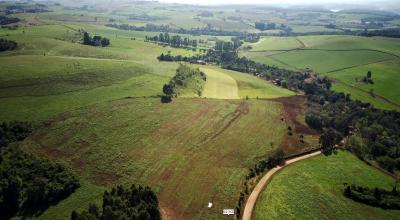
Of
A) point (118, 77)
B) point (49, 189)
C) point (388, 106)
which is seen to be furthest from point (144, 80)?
point (388, 106)

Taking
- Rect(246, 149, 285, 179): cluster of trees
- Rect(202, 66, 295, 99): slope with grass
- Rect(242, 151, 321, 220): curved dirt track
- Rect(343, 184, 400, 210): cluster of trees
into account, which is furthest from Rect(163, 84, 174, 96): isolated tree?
Rect(343, 184, 400, 210): cluster of trees

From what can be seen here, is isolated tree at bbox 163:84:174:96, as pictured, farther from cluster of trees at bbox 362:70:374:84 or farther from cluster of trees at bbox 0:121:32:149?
cluster of trees at bbox 362:70:374:84

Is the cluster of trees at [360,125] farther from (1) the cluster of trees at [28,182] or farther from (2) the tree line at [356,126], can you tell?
(1) the cluster of trees at [28,182]

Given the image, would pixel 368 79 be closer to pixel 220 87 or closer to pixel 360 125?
pixel 360 125

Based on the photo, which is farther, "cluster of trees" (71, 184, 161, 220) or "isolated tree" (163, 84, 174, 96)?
"isolated tree" (163, 84, 174, 96)

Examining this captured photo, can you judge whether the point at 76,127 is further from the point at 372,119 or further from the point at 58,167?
the point at 372,119

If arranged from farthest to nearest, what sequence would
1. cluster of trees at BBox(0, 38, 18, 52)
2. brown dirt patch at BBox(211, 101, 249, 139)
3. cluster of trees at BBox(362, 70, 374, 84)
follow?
cluster of trees at BBox(362, 70, 374, 84) → cluster of trees at BBox(0, 38, 18, 52) → brown dirt patch at BBox(211, 101, 249, 139)

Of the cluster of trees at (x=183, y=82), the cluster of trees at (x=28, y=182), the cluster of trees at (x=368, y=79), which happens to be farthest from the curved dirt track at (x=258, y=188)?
the cluster of trees at (x=368, y=79)
